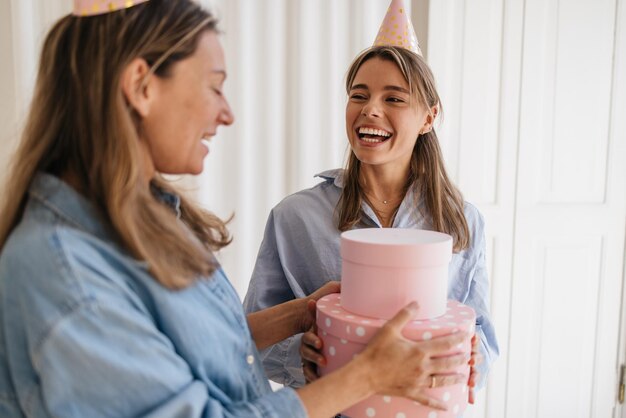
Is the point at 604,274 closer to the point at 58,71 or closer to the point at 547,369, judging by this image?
the point at 547,369

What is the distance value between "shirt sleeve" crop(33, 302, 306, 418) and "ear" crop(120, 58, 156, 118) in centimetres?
26

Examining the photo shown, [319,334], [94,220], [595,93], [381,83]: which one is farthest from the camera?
[595,93]

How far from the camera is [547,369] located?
2041 millimetres

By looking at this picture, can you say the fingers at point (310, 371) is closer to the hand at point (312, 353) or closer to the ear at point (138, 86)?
the hand at point (312, 353)

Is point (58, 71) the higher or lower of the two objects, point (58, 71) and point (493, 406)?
the higher

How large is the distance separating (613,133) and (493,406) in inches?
45.9

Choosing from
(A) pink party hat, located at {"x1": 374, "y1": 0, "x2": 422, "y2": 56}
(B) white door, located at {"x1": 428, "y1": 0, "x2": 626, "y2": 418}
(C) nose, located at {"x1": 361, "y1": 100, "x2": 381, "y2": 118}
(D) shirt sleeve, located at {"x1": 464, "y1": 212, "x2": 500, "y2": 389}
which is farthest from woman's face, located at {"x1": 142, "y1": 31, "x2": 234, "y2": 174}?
(B) white door, located at {"x1": 428, "y1": 0, "x2": 626, "y2": 418}

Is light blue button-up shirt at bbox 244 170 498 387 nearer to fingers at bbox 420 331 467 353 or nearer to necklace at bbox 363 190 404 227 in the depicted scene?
necklace at bbox 363 190 404 227

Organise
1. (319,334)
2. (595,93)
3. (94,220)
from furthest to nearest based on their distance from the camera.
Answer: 1. (595,93)
2. (319,334)
3. (94,220)

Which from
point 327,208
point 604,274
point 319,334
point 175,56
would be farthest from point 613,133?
point 175,56

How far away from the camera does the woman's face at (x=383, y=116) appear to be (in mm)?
1196

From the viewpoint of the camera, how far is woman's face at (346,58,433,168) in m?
1.20

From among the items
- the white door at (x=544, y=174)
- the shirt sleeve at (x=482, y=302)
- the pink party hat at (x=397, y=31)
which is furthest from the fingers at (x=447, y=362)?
the white door at (x=544, y=174)

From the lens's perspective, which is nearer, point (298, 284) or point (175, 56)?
point (175, 56)
